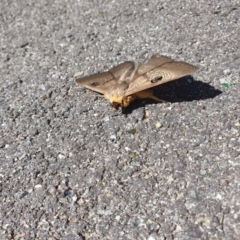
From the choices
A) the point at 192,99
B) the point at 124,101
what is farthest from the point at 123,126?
the point at 192,99

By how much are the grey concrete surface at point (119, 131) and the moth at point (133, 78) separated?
0.07 m

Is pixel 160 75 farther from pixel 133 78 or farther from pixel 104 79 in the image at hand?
pixel 104 79

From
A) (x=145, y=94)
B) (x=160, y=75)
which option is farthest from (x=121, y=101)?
(x=160, y=75)

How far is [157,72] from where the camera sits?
3.08 metres

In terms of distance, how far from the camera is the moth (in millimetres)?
2996

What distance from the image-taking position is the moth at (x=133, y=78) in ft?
9.83

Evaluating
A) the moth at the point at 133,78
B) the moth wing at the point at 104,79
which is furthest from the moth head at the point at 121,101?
the moth wing at the point at 104,79

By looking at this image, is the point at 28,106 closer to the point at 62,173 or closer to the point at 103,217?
the point at 62,173

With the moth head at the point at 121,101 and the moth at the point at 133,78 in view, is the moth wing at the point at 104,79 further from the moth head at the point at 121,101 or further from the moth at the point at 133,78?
the moth head at the point at 121,101

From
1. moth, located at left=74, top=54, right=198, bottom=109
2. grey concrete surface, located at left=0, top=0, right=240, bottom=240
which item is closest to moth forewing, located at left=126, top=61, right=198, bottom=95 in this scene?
moth, located at left=74, top=54, right=198, bottom=109

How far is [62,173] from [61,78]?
0.89 m

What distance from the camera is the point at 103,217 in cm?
246

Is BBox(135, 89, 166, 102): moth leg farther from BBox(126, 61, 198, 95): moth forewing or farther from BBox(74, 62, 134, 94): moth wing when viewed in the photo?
BBox(74, 62, 134, 94): moth wing

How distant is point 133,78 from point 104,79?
20cm
